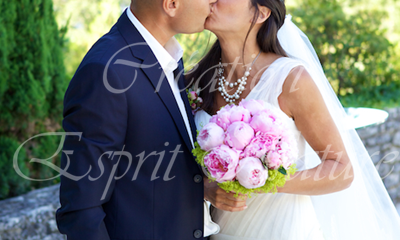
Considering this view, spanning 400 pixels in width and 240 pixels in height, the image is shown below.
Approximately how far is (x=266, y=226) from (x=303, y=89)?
3.12ft

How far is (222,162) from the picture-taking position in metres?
1.76

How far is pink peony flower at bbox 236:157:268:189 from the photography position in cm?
175

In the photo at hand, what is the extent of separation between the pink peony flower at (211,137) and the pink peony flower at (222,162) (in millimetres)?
38

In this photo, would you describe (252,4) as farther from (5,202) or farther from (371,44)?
(371,44)

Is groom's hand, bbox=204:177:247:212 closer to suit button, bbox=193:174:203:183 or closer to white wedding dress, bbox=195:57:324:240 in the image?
suit button, bbox=193:174:203:183

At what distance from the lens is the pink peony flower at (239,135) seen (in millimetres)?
1813

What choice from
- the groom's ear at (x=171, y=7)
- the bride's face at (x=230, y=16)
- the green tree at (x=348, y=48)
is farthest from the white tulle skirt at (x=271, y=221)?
the green tree at (x=348, y=48)

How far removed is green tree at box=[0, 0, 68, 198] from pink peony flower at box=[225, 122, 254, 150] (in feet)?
11.2

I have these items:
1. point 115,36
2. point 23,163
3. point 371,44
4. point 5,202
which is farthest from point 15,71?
point 371,44

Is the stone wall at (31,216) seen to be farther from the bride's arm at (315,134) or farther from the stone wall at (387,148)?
the stone wall at (387,148)

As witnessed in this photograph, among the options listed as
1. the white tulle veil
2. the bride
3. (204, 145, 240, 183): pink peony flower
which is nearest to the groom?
(204, 145, 240, 183): pink peony flower

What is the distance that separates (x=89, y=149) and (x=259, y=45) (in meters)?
1.61

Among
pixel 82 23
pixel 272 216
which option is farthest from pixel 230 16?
pixel 82 23

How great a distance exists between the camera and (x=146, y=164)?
74.7 inches
